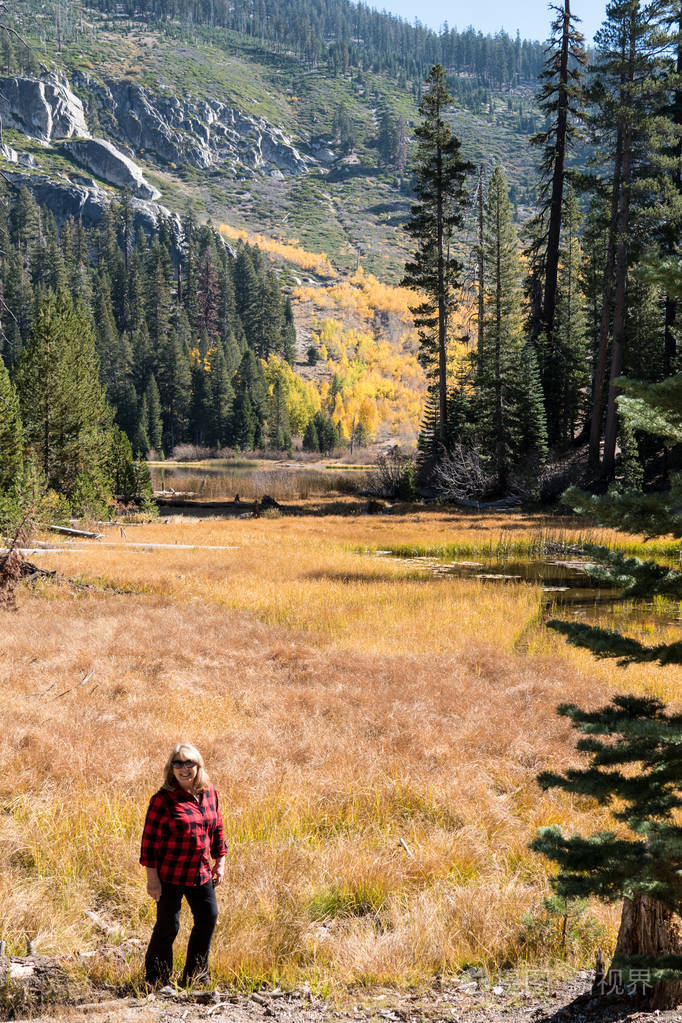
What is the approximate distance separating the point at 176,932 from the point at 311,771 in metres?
2.96

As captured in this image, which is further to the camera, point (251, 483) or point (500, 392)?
point (251, 483)

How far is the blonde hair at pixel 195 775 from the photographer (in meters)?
4.20

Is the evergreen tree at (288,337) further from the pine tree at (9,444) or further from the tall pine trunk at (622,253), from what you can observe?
the pine tree at (9,444)

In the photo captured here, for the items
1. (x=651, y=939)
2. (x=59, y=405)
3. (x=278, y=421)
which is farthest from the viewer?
(x=278, y=421)

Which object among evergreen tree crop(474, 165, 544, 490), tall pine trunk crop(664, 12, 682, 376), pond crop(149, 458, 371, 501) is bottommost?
pond crop(149, 458, 371, 501)

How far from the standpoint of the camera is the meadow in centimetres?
472

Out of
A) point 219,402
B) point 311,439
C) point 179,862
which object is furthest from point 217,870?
point 311,439

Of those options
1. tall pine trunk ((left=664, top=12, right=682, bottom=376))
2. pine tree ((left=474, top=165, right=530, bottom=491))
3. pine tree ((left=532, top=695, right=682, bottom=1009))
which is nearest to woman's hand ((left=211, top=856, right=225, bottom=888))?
pine tree ((left=532, top=695, right=682, bottom=1009))

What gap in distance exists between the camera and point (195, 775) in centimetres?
428

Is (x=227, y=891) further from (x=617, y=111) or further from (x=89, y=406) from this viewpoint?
(x=89, y=406)

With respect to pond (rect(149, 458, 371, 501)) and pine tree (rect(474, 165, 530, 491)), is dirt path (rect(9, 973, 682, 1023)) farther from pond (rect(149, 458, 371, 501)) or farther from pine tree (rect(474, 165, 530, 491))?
pond (rect(149, 458, 371, 501))

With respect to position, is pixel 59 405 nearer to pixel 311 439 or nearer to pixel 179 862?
pixel 179 862

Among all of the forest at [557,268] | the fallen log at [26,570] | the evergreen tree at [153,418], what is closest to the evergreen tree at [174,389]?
the evergreen tree at [153,418]

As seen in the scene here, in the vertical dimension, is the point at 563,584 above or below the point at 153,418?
below
